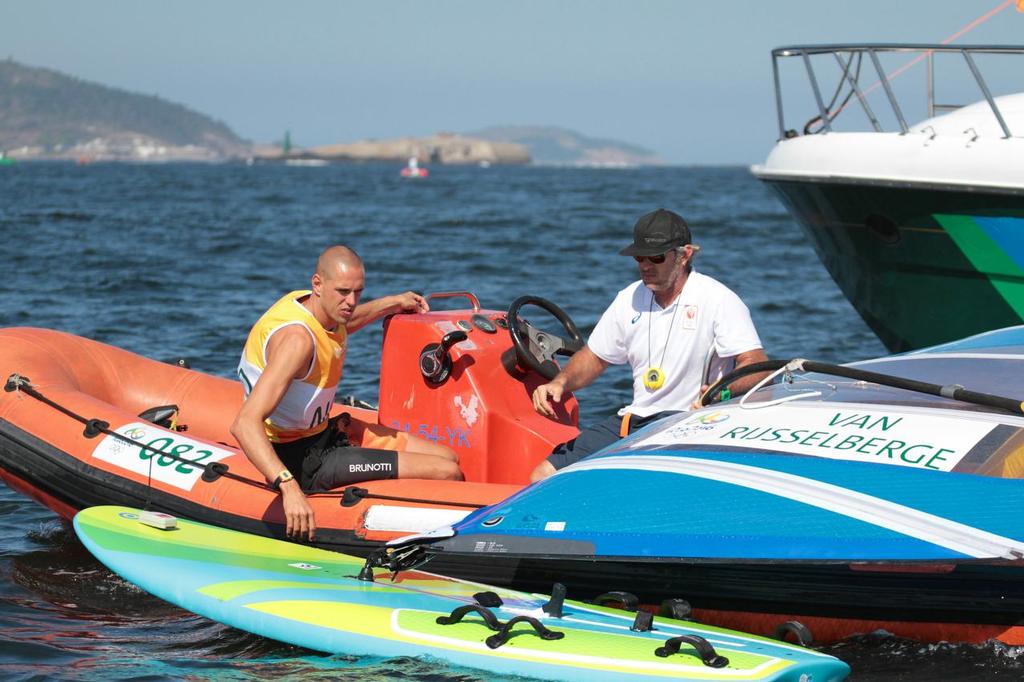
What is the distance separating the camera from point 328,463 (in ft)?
21.1

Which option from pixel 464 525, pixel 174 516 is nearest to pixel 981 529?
pixel 464 525

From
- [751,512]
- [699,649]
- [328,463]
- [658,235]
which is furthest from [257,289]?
[699,649]

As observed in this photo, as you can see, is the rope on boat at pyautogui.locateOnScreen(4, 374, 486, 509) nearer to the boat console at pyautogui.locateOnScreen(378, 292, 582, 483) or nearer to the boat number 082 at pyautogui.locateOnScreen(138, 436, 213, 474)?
the boat number 082 at pyautogui.locateOnScreen(138, 436, 213, 474)

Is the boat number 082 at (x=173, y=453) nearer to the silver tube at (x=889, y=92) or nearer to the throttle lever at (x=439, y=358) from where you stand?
the throttle lever at (x=439, y=358)

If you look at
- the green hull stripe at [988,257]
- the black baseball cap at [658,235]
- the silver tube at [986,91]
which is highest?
the silver tube at [986,91]

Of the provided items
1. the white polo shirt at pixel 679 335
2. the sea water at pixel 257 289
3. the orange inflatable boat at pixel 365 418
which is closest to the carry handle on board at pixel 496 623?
the sea water at pixel 257 289

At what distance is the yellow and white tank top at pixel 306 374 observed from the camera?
6047 mm

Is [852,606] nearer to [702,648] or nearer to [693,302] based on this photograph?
[702,648]

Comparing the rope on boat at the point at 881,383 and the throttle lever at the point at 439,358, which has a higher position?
the rope on boat at the point at 881,383

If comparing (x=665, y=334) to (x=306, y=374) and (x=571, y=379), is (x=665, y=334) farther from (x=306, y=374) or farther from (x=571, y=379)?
(x=306, y=374)

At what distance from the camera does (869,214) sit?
10.3 metres

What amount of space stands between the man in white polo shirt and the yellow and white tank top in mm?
1076

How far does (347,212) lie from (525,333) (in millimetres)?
31703

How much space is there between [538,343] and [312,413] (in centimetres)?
142
